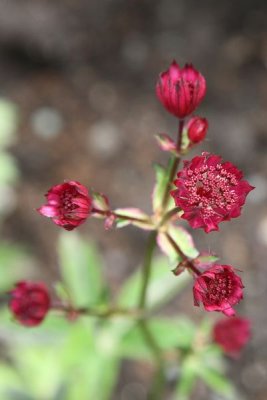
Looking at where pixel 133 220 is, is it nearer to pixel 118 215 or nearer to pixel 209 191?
pixel 118 215

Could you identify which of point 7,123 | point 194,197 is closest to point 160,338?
point 194,197

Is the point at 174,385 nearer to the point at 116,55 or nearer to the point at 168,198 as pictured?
the point at 168,198

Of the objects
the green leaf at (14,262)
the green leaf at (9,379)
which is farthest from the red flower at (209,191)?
the green leaf at (14,262)

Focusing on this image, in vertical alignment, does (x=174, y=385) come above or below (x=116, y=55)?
below

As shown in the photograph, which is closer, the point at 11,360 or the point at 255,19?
the point at 11,360

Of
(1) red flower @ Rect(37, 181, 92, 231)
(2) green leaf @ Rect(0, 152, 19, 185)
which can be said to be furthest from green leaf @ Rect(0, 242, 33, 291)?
(1) red flower @ Rect(37, 181, 92, 231)

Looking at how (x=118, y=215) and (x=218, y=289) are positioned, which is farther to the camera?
(x=118, y=215)

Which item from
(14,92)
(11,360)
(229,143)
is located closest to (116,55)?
(14,92)
